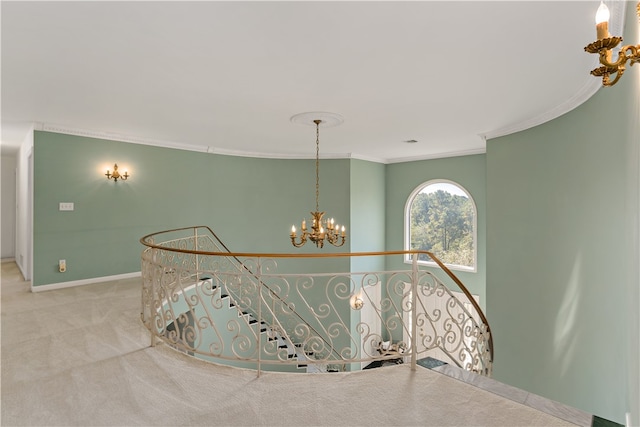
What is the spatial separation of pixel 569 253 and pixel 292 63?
381 cm

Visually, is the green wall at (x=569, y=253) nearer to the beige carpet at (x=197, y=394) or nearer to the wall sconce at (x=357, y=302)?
the beige carpet at (x=197, y=394)

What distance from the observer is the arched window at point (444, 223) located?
7688mm

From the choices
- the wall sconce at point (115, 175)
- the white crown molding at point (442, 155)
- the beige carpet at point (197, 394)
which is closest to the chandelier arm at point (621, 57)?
the beige carpet at point (197, 394)

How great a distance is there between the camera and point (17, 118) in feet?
16.2

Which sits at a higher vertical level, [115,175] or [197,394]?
[115,175]

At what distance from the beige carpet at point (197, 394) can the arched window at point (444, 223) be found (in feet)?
17.8

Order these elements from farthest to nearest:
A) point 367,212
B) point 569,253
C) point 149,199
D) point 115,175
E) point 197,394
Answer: point 367,212 → point 149,199 → point 115,175 → point 569,253 → point 197,394

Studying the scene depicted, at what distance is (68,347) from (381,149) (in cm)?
611

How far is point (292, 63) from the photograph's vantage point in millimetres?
3076

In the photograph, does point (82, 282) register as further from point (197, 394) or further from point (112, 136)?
point (197, 394)

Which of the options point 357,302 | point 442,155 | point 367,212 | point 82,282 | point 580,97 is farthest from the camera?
point 367,212

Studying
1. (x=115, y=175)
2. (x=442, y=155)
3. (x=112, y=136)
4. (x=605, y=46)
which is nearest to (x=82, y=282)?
(x=115, y=175)

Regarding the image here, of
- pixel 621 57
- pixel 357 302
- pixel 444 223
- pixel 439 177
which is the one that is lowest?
pixel 357 302

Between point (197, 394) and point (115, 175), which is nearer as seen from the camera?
point (197, 394)
